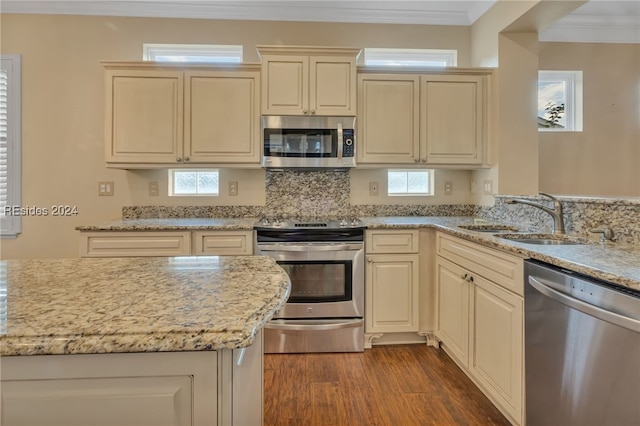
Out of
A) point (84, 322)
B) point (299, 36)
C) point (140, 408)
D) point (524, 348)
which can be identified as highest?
point (299, 36)

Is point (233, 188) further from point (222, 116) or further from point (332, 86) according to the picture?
point (332, 86)

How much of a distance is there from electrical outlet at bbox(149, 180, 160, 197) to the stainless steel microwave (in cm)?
109

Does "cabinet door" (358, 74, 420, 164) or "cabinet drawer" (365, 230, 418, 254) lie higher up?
"cabinet door" (358, 74, 420, 164)

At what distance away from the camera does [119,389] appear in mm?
688

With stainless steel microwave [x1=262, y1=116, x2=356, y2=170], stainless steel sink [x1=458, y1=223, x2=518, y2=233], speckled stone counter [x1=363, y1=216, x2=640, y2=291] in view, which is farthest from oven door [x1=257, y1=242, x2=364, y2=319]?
speckled stone counter [x1=363, y1=216, x2=640, y2=291]

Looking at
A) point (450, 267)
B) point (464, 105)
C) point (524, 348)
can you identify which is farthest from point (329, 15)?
point (524, 348)

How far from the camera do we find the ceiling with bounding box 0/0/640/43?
9.82 feet

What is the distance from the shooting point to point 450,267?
2354 millimetres

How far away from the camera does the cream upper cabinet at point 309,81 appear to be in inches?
107

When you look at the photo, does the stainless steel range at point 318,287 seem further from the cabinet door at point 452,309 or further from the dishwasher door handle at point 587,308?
the dishwasher door handle at point 587,308

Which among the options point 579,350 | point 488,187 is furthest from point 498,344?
point 488,187

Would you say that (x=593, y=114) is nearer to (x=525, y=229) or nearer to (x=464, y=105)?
(x=464, y=105)

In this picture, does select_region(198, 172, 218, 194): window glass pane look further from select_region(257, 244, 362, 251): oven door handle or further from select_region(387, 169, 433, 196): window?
select_region(387, 169, 433, 196): window

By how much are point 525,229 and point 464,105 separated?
45.0 inches
